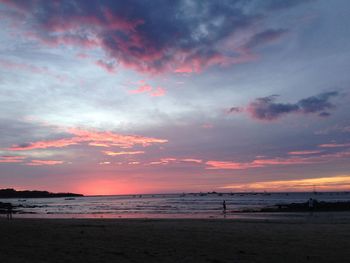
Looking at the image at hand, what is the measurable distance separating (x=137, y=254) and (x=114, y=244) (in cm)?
262

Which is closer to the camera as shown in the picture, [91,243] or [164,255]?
[164,255]

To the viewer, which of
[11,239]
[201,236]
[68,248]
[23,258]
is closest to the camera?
[23,258]

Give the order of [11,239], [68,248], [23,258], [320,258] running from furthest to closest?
[11,239] < [68,248] < [320,258] < [23,258]

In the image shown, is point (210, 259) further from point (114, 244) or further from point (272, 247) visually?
point (114, 244)

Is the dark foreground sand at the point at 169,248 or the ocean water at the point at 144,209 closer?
the dark foreground sand at the point at 169,248

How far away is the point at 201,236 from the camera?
17875mm

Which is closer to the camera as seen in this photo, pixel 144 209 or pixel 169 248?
pixel 169 248

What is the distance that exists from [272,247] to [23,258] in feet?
29.3

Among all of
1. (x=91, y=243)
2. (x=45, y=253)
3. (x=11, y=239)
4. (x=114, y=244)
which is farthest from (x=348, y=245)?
(x=11, y=239)

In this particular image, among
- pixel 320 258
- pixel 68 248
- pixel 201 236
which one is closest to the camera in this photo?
pixel 320 258

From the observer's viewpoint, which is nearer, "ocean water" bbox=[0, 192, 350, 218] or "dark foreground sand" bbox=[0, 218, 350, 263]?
"dark foreground sand" bbox=[0, 218, 350, 263]

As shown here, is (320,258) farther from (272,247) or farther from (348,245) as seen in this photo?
(348,245)

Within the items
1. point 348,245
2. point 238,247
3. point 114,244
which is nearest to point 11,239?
point 114,244

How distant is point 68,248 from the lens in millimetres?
13562
